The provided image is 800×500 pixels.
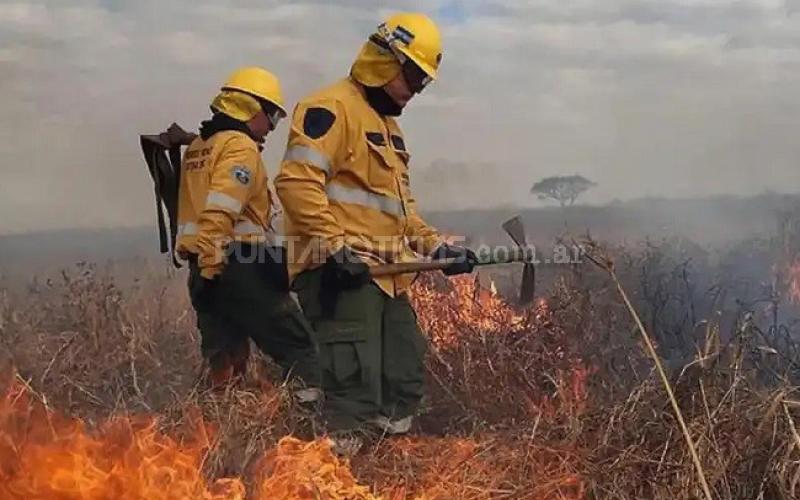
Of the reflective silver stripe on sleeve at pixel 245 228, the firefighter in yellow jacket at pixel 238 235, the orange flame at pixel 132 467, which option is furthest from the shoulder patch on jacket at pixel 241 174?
the orange flame at pixel 132 467

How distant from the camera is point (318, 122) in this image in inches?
158

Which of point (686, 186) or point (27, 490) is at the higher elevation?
point (686, 186)

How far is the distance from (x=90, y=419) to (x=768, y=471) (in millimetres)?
2397

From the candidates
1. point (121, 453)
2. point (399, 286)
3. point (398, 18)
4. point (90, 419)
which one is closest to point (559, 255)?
point (399, 286)

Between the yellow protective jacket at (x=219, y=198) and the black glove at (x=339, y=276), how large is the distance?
65cm

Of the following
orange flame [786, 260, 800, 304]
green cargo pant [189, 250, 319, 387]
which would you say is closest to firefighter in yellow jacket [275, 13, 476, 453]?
green cargo pant [189, 250, 319, 387]

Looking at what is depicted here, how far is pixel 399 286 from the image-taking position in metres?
4.30

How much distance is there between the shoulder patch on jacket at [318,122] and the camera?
13.1 feet

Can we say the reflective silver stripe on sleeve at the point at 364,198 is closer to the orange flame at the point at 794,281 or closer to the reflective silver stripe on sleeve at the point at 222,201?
the reflective silver stripe on sleeve at the point at 222,201

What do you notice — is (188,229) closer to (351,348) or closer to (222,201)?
(222,201)

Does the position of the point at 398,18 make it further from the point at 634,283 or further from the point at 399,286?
the point at 634,283

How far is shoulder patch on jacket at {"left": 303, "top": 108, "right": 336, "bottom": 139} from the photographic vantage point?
3.99m

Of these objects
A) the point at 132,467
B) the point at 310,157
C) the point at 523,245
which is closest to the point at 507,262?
Result: the point at 523,245

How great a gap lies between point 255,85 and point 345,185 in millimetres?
896
